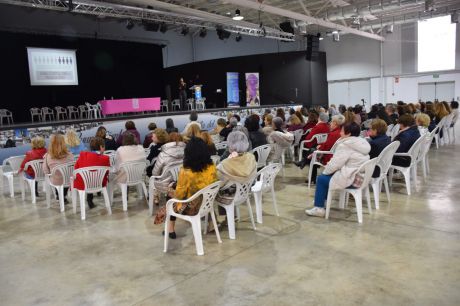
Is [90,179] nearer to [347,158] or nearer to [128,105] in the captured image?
[347,158]

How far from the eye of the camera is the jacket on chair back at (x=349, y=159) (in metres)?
3.93

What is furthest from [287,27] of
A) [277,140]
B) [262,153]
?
[262,153]

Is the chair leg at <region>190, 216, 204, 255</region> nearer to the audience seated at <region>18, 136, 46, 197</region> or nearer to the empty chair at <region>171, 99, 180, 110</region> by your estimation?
the audience seated at <region>18, 136, 46, 197</region>

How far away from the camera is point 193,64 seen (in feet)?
61.6

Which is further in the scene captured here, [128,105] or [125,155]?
[128,105]

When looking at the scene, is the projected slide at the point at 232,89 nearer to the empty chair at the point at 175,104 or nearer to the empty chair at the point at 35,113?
the empty chair at the point at 175,104

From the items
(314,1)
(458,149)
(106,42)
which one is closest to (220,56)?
(106,42)

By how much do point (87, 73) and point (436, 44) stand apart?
1489 centimetres

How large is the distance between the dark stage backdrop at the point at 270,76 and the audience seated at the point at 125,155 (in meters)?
13.5

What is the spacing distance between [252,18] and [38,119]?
9.12 metres

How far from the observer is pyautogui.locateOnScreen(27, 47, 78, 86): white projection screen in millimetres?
13594

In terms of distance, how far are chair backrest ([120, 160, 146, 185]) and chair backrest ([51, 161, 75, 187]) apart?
78 centimetres

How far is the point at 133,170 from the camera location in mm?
4918

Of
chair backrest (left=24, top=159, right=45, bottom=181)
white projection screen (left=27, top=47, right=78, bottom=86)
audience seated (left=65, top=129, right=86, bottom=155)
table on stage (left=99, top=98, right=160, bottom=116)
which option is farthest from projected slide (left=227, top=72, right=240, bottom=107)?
chair backrest (left=24, top=159, right=45, bottom=181)
